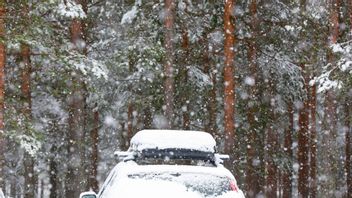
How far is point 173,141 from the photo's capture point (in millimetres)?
7801

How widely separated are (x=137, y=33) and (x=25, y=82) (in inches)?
169

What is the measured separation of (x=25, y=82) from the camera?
21.5m

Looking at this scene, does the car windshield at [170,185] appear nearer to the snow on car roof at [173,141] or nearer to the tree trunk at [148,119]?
the snow on car roof at [173,141]

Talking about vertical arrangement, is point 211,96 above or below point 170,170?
above

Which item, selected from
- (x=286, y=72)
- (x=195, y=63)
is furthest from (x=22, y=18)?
Result: (x=286, y=72)

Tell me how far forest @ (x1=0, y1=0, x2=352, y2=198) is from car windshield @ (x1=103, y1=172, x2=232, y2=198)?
9190mm

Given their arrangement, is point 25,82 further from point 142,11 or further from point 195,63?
A: point 195,63

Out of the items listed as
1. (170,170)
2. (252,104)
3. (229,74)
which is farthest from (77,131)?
(170,170)

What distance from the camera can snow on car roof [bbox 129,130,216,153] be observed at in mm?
7824

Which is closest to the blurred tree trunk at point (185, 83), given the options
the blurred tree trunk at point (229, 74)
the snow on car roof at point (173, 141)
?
the blurred tree trunk at point (229, 74)

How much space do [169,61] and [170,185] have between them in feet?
44.0

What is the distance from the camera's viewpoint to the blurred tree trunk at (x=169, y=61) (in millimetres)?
19422

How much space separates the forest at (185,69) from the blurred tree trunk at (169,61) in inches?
1.4

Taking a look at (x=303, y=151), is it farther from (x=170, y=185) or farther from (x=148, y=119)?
(x=170, y=185)
